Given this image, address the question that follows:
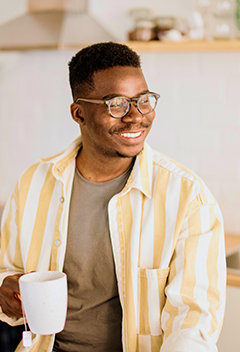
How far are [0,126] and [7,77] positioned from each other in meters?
0.32

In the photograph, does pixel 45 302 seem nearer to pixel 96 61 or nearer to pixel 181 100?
pixel 96 61

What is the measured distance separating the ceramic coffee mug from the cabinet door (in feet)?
3.03

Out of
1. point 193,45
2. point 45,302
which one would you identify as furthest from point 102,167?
point 193,45

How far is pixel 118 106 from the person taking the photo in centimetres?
116

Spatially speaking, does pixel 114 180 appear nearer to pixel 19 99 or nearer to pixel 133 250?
pixel 133 250

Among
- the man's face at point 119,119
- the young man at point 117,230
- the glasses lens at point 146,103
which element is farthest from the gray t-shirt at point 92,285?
the glasses lens at point 146,103

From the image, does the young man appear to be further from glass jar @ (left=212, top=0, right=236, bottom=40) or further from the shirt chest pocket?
glass jar @ (left=212, top=0, right=236, bottom=40)

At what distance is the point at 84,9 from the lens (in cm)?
244

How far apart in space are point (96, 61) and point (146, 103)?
7.2 inches

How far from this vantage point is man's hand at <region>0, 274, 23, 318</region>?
1143 mm

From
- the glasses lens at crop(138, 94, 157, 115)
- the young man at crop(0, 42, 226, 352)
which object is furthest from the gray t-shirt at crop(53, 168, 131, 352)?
the glasses lens at crop(138, 94, 157, 115)

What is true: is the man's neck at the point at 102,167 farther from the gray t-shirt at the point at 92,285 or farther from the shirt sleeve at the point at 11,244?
the shirt sleeve at the point at 11,244

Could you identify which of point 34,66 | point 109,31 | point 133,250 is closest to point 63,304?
point 133,250

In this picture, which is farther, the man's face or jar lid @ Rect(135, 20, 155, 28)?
jar lid @ Rect(135, 20, 155, 28)
